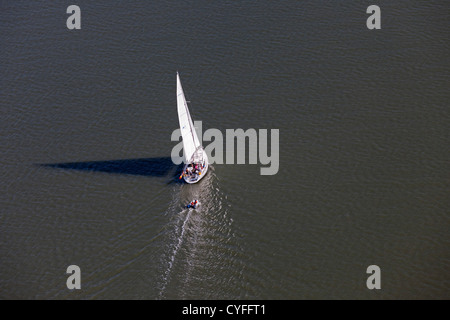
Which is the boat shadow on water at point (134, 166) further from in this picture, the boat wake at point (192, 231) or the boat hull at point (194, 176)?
the boat wake at point (192, 231)

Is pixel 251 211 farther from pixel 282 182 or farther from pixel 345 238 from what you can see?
pixel 345 238

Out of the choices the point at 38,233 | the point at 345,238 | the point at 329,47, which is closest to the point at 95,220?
the point at 38,233

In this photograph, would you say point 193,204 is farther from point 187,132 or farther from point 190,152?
point 187,132

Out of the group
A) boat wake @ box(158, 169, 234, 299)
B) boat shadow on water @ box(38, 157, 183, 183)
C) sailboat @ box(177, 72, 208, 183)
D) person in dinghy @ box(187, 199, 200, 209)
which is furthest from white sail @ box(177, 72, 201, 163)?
person in dinghy @ box(187, 199, 200, 209)

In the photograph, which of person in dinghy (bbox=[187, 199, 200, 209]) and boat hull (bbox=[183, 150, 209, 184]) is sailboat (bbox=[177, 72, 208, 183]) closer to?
boat hull (bbox=[183, 150, 209, 184])


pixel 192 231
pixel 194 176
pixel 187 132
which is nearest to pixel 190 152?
pixel 187 132

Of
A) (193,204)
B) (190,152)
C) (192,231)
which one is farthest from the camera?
(190,152)

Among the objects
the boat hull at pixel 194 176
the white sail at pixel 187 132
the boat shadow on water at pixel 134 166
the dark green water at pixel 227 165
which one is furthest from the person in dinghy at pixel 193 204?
the white sail at pixel 187 132
